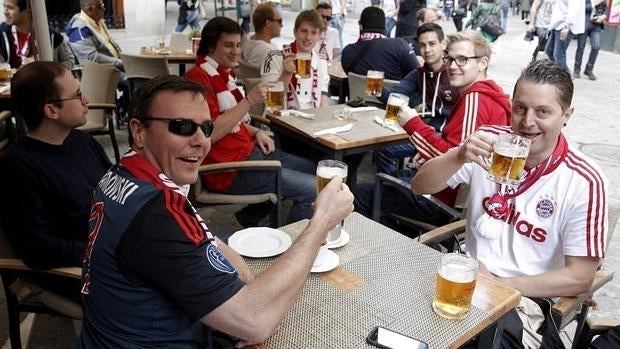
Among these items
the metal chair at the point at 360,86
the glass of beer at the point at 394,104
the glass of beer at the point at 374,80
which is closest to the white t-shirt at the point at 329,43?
the metal chair at the point at 360,86

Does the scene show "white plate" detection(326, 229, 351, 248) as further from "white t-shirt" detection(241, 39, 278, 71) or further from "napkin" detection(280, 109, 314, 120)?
"white t-shirt" detection(241, 39, 278, 71)

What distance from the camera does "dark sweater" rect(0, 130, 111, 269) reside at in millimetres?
1961

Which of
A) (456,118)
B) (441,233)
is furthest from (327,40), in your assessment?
(441,233)

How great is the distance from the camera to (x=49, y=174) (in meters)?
2.09

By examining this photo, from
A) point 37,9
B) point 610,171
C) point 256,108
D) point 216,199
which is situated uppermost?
point 37,9

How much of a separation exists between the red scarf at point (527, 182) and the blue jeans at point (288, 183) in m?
1.32

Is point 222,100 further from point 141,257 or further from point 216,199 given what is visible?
point 141,257

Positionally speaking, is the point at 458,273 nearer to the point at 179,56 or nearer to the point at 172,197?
the point at 172,197

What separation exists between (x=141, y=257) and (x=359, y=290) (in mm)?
697

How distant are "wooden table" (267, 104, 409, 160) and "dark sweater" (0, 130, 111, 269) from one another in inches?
59.3

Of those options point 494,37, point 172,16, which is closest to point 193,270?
point 494,37

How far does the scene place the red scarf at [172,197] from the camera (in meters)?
1.31

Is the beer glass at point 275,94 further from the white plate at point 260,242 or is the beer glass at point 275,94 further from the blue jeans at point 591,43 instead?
the blue jeans at point 591,43

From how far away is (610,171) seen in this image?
5480 millimetres
